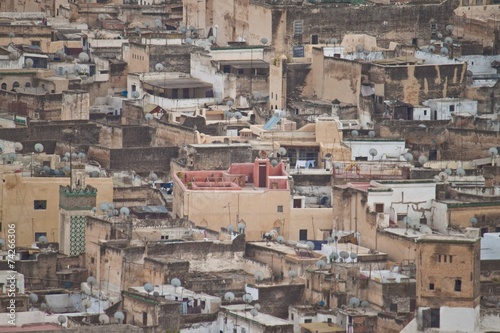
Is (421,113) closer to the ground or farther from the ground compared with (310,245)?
farther from the ground

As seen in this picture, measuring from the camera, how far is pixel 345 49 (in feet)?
279

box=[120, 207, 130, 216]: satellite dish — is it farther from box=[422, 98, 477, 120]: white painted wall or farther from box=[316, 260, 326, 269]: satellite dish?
box=[422, 98, 477, 120]: white painted wall

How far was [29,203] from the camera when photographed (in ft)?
227

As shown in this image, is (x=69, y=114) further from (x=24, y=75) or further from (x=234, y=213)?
(x=234, y=213)

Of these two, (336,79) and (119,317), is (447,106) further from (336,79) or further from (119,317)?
(119,317)

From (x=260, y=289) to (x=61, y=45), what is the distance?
86.3 feet

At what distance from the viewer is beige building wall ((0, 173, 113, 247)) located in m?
69.1

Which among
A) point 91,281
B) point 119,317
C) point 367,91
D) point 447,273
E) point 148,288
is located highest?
point 367,91

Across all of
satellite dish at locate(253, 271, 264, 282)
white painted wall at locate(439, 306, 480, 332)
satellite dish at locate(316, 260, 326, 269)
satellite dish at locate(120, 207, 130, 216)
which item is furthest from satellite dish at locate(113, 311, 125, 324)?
satellite dish at locate(120, 207, 130, 216)

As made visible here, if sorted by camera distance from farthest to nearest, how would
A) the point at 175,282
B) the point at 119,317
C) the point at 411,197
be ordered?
1. the point at 411,197
2. the point at 175,282
3. the point at 119,317

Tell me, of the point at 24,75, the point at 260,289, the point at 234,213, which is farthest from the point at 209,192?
the point at 24,75

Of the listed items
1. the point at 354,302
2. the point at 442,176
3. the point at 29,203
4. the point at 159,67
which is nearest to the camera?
the point at 354,302

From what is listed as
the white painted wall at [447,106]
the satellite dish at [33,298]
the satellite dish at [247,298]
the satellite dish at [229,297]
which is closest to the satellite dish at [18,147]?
the white painted wall at [447,106]

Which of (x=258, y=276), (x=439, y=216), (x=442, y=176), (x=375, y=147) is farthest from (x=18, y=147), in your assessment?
(x=258, y=276)
